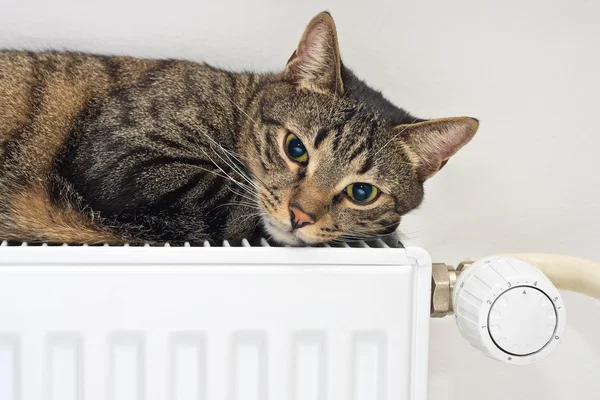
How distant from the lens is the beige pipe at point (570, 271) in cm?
87

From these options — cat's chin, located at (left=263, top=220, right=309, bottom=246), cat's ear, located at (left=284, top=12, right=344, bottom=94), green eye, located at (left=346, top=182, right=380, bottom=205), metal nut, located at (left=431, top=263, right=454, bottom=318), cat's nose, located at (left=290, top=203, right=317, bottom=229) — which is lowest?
metal nut, located at (left=431, top=263, right=454, bottom=318)

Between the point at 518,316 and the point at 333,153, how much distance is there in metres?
0.32

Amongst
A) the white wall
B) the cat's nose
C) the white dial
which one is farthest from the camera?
the white wall

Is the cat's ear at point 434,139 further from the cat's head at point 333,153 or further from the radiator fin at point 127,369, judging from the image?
the radiator fin at point 127,369

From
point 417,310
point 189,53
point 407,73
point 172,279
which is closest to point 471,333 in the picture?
point 417,310

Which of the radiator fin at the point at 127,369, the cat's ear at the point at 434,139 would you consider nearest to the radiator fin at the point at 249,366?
the radiator fin at the point at 127,369

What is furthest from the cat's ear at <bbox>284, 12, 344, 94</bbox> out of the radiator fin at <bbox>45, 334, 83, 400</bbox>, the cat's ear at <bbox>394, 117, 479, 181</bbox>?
the radiator fin at <bbox>45, 334, 83, 400</bbox>

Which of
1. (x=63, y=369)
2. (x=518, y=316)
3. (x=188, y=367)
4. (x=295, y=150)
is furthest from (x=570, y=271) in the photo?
(x=63, y=369)

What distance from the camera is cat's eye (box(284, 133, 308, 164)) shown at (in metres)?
0.91

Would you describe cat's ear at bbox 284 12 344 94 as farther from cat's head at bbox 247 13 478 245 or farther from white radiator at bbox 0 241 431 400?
white radiator at bbox 0 241 431 400

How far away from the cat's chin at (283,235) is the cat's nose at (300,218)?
19mm

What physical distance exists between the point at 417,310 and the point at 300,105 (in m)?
0.33

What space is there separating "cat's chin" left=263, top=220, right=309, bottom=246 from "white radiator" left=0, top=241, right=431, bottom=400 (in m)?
0.07

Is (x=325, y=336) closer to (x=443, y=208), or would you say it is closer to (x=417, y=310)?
(x=417, y=310)
